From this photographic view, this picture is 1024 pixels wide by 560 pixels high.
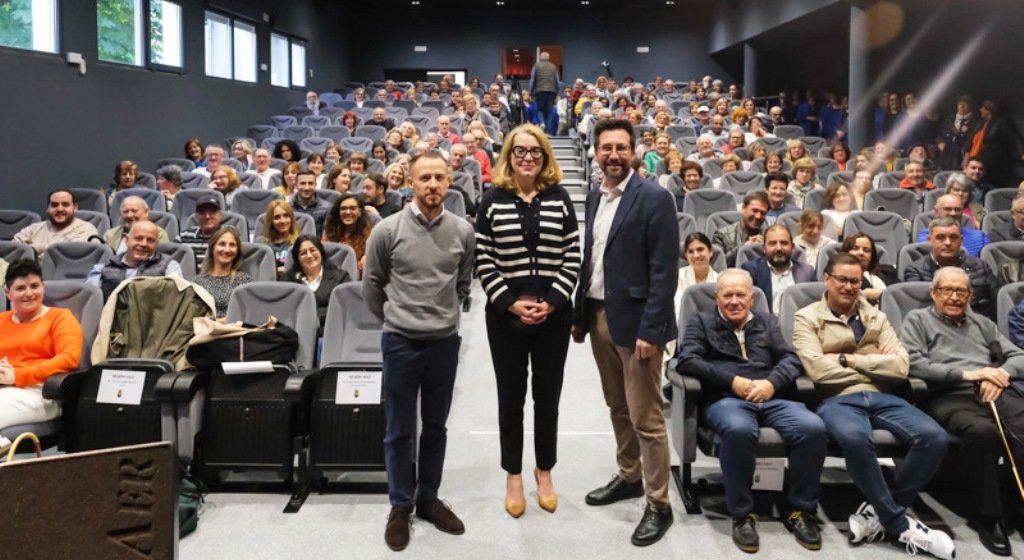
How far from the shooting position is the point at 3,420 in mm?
2709

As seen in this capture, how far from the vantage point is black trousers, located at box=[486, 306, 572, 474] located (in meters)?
2.51

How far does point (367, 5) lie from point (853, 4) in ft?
37.8

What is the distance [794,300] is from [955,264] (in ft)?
4.28

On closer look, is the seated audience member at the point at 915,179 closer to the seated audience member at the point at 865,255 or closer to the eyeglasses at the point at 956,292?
the seated audience member at the point at 865,255

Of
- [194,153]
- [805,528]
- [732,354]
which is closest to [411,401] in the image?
[732,354]

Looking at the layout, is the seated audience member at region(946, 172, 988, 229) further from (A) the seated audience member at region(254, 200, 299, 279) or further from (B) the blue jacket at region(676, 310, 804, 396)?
(A) the seated audience member at region(254, 200, 299, 279)

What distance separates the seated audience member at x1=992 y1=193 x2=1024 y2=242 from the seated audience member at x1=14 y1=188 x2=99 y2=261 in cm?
601

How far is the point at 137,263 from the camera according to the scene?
3822mm

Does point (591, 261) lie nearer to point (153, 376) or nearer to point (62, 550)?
point (153, 376)

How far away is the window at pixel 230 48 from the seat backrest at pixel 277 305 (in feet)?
24.8

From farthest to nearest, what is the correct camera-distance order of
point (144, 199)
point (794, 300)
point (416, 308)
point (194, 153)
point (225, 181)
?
point (194, 153), point (225, 181), point (144, 199), point (794, 300), point (416, 308)

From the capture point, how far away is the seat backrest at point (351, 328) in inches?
131

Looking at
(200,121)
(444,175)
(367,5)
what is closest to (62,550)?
(444,175)

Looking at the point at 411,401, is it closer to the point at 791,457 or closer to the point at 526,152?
the point at 526,152
